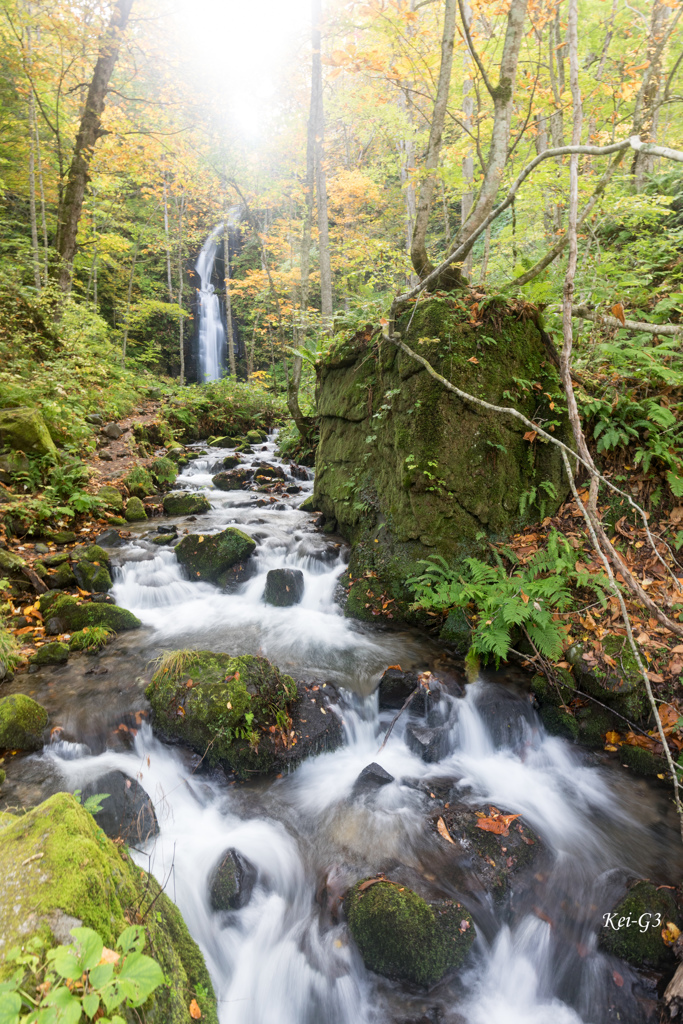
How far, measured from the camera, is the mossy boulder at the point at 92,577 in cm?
650

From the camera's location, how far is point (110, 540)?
773 cm

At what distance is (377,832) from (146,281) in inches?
1024

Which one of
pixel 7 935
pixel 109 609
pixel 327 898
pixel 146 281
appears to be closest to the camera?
pixel 7 935

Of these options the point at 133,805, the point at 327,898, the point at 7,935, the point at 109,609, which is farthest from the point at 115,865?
the point at 109,609

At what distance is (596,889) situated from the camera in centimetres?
340

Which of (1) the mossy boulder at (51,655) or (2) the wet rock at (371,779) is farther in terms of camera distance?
(1) the mossy boulder at (51,655)

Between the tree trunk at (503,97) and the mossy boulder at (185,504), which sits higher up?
the tree trunk at (503,97)

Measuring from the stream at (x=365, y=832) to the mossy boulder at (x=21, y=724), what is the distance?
0.14 metres

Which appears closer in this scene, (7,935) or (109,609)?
(7,935)

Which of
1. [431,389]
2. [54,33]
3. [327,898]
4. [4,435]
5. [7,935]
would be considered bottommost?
[327,898]

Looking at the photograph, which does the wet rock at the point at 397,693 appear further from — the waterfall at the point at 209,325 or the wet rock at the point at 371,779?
the waterfall at the point at 209,325

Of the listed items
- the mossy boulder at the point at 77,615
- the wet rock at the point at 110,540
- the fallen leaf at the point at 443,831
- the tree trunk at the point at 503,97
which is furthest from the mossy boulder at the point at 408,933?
the tree trunk at the point at 503,97

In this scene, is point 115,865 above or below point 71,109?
below

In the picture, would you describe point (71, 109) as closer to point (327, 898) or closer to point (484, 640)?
point (484, 640)
